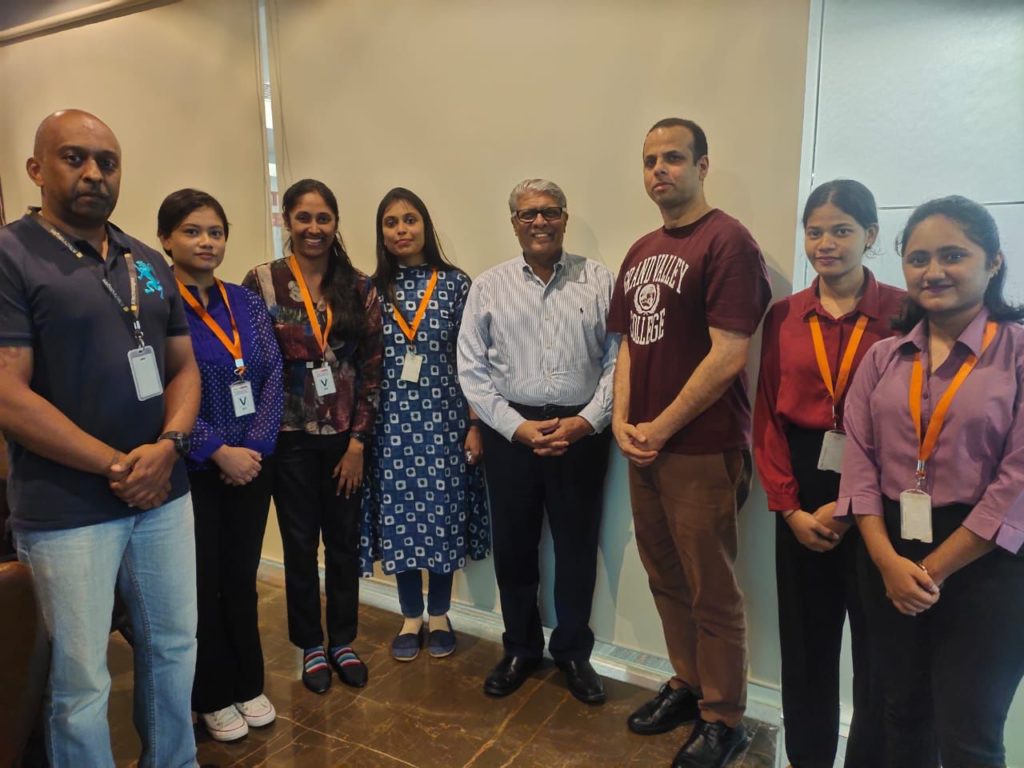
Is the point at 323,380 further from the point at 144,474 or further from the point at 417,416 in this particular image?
the point at 144,474

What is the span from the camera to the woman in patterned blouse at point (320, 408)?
2248mm

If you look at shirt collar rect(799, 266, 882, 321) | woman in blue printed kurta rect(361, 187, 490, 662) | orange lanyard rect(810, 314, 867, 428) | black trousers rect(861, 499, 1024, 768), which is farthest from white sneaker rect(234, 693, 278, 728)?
shirt collar rect(799, 266, 882, 321)

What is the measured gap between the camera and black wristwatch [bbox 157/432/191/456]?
1612 millimetres

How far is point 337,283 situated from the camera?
2301mm

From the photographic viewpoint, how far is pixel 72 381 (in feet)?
4.76

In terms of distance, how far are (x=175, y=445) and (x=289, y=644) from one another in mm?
1460

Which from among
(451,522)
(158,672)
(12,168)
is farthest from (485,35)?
(12,168)

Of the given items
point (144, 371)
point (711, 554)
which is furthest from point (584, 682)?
point (144, 371)

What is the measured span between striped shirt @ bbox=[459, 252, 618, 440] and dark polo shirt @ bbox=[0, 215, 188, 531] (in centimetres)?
107

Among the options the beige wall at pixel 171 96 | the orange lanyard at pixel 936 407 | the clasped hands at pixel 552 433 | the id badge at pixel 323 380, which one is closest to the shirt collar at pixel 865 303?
the orange lanyard at pixel 936 407

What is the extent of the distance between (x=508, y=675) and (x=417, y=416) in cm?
101

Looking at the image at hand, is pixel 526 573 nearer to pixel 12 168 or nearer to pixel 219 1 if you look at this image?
pixel 219 1

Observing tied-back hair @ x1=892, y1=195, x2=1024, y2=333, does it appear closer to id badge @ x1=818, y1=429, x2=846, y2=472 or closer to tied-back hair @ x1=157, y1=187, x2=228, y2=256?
id badge @ x1=818, y1=429, x2=846, y2=472

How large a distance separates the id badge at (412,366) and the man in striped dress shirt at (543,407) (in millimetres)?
195
